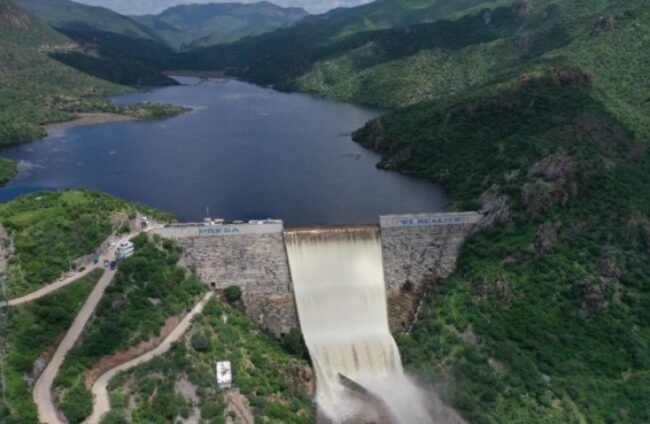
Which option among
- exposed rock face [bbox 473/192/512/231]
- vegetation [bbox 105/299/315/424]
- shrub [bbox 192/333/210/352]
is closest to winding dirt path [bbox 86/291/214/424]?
vegetation [bbox 105/299/315/424]

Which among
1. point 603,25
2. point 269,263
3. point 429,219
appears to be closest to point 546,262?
point 429,219

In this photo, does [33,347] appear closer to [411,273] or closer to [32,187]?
[411,273]

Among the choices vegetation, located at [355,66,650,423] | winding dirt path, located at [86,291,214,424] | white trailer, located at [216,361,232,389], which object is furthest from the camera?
vegetation, located at [355,66,650,423]

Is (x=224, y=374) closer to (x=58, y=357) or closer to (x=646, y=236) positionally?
(x=58, y=357)

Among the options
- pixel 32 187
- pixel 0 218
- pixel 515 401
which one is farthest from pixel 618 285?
pixel 32 187

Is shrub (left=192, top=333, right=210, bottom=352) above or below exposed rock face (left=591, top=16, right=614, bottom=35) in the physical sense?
below

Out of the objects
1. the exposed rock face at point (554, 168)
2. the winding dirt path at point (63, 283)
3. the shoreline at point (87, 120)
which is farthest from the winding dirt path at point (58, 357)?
the shoreline at point (87, 120)

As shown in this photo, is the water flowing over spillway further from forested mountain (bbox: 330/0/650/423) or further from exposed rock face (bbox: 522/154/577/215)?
exposed rock face (bbox: 522/154/577/215)

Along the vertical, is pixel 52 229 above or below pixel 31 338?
above
